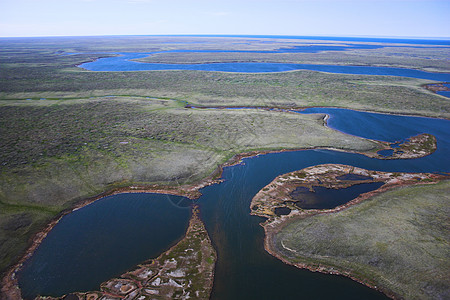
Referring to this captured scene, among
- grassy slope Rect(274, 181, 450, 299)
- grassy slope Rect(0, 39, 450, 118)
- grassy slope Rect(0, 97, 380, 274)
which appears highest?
grassy slope Rect(0, 39, 450, 118)

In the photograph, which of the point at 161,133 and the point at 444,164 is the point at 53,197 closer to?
the point at 161,133

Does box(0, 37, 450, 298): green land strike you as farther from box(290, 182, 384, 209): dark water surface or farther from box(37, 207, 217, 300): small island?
box(290, 182, 384, 209): dark water surface

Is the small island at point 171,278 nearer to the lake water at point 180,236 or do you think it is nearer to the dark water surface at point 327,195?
the lake water at point 180,236

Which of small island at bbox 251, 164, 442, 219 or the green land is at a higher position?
the green land

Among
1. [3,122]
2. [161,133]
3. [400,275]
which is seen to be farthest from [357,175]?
[3,122]

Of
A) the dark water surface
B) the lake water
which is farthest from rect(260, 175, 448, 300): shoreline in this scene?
the dark water surface

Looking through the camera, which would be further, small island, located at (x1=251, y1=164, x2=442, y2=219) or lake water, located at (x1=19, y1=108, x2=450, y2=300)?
small island, located at (x1=251, y1=164, x2=442, y2=219)

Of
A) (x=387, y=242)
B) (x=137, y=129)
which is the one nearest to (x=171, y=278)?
(x=387, y=242)
